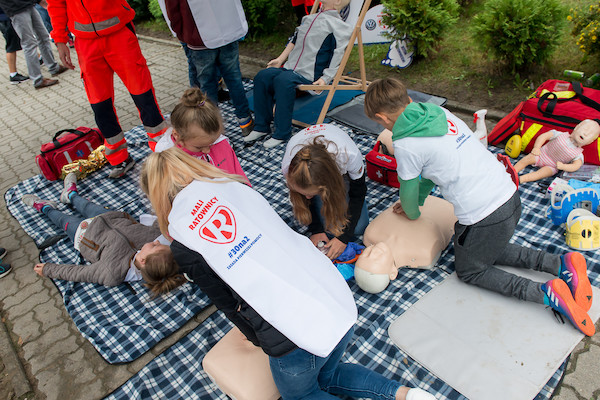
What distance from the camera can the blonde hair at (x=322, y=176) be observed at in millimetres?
2188

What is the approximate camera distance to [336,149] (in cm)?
249

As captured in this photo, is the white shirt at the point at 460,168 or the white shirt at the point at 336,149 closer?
the white shirt at the point at 460,168

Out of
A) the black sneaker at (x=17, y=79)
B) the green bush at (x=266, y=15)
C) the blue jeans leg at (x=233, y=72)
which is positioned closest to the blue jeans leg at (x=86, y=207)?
the blue jeans leg at (x=233, y=72)

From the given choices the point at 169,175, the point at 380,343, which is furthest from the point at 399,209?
the point at 169,175

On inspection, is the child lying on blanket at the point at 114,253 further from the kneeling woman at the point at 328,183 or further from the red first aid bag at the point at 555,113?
the red first aid bag at the point at 555,113

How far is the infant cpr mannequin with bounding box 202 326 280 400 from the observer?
204cm

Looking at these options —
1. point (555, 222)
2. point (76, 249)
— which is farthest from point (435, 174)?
point (76, 249)

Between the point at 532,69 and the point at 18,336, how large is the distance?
5.57 meters

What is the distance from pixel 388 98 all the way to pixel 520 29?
288 cm

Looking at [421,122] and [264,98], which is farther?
[264,98]

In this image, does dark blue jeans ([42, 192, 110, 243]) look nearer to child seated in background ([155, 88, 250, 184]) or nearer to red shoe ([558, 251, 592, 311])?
child seated in background ([155, 88, 250, 184])

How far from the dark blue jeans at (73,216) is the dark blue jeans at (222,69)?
1.68 metres

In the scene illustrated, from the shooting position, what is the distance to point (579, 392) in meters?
2.02

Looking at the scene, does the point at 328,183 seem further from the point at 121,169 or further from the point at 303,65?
the point at 121,169
